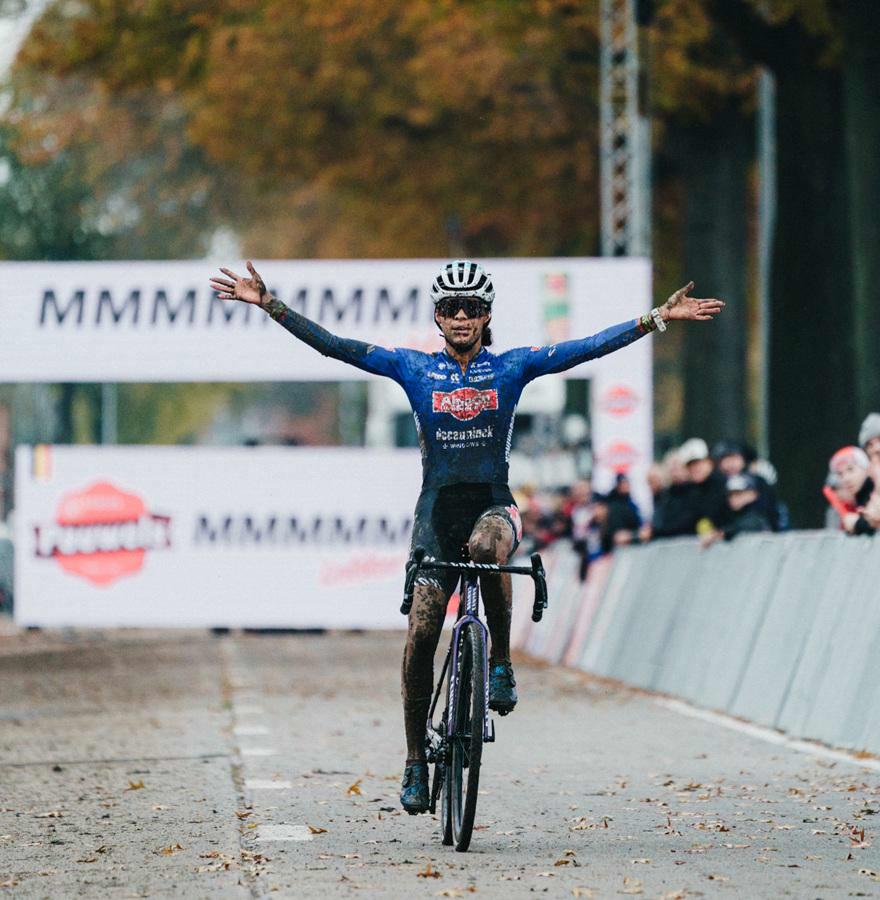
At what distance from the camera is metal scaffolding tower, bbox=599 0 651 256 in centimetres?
2808

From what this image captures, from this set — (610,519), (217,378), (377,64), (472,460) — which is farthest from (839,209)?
(472,460)

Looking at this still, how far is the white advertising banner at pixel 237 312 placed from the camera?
25922 millimetres

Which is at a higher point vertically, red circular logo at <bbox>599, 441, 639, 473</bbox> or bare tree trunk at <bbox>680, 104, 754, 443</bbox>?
bare tree trunk at <bbox>680, 104, 754, 443</bbox>

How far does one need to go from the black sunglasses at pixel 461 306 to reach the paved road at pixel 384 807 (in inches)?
72.0

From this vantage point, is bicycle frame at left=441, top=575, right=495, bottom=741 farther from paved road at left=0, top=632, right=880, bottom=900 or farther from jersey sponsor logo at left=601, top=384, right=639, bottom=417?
jersey sponsor logo at left=601, top=384, right=639, bottom=417

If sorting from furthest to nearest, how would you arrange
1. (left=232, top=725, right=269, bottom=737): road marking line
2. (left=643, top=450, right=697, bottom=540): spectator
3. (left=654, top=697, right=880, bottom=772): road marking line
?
(left=643, top=450, right=697, bottom=540): spectator
(left=232, top=725, right=269, bottom=737): road marking line
(left=654, top=697, right=880, bottom=772): road marking line

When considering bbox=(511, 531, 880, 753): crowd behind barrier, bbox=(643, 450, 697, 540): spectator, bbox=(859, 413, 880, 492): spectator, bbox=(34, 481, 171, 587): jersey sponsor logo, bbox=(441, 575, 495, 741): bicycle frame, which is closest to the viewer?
bbox=(441, 575, 495, 741): bicycle frame

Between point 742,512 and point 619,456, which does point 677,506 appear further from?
point 619,456

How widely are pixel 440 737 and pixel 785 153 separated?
1718cm

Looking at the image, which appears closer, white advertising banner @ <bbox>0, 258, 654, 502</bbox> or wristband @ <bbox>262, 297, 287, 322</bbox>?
wristband @ <bbox>262, 297, 287, 322</bbox>

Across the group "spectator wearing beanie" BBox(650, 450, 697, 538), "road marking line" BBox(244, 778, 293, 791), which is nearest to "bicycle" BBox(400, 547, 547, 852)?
"road marking line" BBox(244, 778, 293, 791)

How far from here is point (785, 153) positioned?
2600cm

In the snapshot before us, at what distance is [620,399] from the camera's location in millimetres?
26766

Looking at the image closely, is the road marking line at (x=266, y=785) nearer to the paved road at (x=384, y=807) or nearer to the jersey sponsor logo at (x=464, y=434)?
the paved road at (x=384, y=807)
